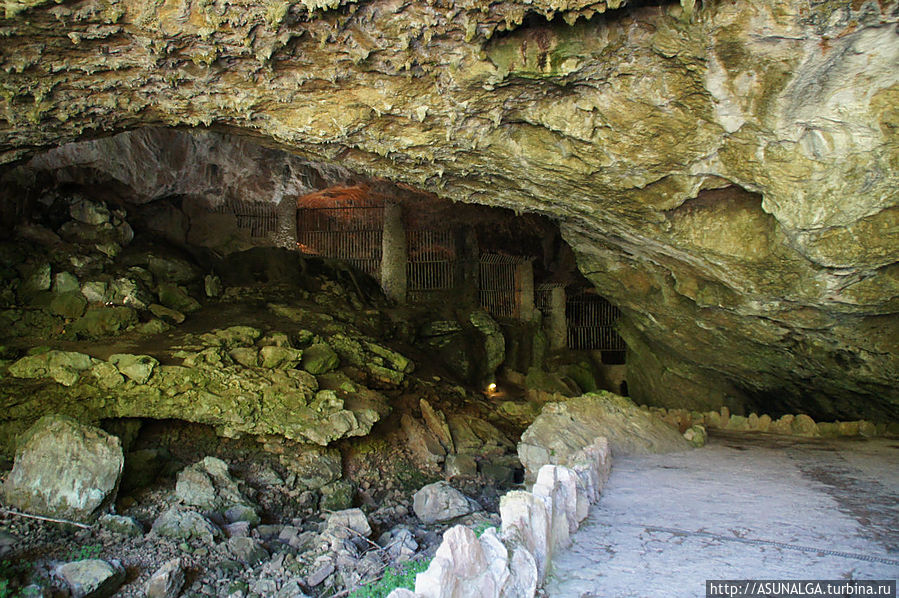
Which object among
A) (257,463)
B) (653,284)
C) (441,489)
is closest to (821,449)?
(653,284)

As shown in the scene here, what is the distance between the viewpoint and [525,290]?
1700 cm

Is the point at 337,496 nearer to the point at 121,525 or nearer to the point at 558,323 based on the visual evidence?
the point at 121,525

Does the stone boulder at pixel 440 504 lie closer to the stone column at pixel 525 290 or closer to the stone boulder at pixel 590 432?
the stone boulder at pixel 590 432

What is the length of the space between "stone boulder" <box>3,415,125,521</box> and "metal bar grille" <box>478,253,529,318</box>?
11.1 meters

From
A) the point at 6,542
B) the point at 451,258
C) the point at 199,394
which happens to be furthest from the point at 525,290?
the point at 6,542

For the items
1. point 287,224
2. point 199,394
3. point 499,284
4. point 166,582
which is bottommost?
point 166,582

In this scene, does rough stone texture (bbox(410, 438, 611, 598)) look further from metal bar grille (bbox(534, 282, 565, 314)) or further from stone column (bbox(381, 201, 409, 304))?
metal bar grille (bbox(534, 282, 565, 314))

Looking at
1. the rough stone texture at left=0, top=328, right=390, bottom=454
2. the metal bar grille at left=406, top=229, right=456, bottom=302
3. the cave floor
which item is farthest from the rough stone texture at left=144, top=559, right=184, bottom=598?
the metal bar grille at left=406, top=229, right=456, bottom=302

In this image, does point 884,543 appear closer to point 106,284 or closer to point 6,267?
point 106,284

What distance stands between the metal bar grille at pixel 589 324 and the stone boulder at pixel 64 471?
1301cm

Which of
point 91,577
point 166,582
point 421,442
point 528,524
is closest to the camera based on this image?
point 528,524

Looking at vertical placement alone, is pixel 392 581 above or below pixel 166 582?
above

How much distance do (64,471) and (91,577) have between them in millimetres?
1633

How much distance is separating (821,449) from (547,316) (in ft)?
31.5
